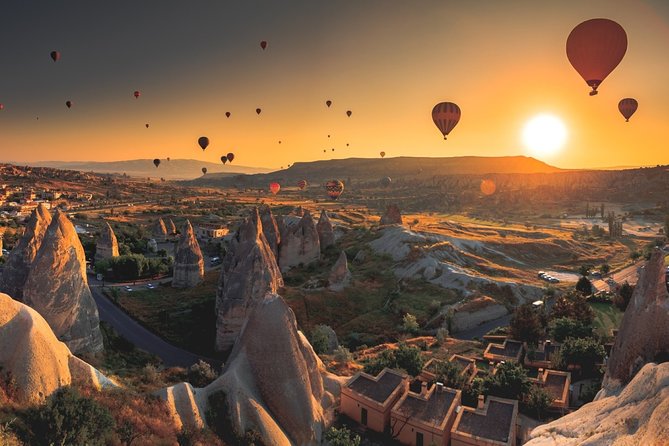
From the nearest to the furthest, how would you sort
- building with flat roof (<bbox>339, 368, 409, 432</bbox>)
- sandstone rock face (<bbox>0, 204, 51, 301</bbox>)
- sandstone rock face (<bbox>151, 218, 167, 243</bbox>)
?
1. building with flat roof (<bbox>339, 368, 409, 432</bbox>)
2. sandstone rock face (<bbox>0, 204, 51, 301</bbox>)
3. sandstone rock face (<bbox>151, 218, 167, 243</bbox>)

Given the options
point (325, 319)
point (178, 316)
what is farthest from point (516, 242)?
point (178, 316)

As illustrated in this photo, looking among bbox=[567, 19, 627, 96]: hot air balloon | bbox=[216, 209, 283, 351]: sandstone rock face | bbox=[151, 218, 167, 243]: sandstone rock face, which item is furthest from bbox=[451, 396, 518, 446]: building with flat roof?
bbox=[151, 218, 167, 243]: sandstone rock face

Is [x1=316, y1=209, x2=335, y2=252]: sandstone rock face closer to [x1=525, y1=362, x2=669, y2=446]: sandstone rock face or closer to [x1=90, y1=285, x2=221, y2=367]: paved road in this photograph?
[x1=90, y1=285, x2=221, y2=367]: paved road

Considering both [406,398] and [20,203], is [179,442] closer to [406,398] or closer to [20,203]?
[406,398]

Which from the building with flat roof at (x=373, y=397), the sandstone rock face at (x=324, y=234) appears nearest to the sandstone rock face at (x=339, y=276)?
the sandstone rock face at (x=324, y=234)

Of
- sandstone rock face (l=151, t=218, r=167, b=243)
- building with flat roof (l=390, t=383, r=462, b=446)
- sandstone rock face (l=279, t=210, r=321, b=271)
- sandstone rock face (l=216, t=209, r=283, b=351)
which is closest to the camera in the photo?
building with flat roof (l=390, t=383, r=462, b=446)

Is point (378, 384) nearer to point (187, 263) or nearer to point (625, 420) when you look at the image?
point (625, 420)

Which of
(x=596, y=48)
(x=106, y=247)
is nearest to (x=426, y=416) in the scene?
(x=596, y=48)
